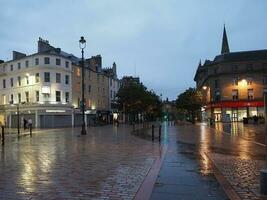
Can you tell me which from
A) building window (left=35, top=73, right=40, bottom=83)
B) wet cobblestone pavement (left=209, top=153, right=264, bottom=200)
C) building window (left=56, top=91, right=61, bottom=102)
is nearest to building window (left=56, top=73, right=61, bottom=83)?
building window (left=56, top=91, right=61, bottom=102)

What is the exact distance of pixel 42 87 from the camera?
201ft

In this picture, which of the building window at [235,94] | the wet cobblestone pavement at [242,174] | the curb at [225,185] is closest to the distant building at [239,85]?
the building window at [235,94]

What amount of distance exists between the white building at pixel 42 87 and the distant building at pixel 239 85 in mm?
35786

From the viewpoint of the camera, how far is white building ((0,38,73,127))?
201 ft

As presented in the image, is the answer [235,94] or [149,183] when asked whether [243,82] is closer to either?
[235,94]

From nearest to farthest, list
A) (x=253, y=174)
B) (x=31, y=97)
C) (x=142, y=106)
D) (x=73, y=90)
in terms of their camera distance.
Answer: (x=253, y=174) → (x=31, y=97) → (x=73, y=90) → (x=142, y=106)

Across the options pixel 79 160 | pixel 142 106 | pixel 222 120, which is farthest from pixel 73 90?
pixel 79 160

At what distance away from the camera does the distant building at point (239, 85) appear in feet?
276

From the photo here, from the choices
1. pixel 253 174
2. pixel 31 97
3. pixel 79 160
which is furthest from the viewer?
pixel 31 97

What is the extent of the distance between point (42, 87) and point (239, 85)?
4453cm

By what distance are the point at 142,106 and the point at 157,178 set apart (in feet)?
230

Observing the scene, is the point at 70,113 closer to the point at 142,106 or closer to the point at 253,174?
the point at 142,106

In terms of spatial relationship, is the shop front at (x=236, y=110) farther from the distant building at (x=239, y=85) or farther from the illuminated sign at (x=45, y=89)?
the illuminated sign at (x=45, y=89)

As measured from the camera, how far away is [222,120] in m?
82.8
